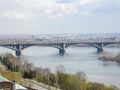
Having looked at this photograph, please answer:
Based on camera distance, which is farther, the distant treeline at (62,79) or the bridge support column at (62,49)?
the bridge support column at (62,49)

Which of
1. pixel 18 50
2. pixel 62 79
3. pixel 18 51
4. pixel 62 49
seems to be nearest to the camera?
pixel 62 79

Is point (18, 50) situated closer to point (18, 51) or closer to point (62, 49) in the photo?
point (18, 51)

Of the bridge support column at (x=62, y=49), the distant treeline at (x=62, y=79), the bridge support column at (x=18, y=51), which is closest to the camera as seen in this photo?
the distant treeline at (x=62, y=79)

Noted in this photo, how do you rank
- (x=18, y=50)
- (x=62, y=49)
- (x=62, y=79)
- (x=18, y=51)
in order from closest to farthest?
(x=62, y=79) → (x=18, y=51) → (x=18, y=50) → (x=62, y=49)

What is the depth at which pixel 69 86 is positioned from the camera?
19.0m

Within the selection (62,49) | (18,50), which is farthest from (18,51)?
(62,49)

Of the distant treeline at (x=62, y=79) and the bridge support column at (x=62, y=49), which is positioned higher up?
the distant treeline at (x=62, y=79)

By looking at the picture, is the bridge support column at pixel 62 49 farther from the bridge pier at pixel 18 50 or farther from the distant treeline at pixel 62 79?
the distant treeline at pixel 62 79

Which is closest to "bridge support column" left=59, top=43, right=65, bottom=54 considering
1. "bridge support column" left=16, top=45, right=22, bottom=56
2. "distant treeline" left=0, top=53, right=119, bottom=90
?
"bridge support column" left=16, top=45, right=22, bottom=56

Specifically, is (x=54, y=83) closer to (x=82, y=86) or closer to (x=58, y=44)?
(x=82, y=86)

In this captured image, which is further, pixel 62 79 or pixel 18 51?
pixel 18 51

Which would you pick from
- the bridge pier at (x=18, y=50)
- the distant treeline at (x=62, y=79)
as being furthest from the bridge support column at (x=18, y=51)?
the distant treeline at (x=62, y=79)

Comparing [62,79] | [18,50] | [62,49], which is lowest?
[62,49]

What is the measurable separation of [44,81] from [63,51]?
101ft
